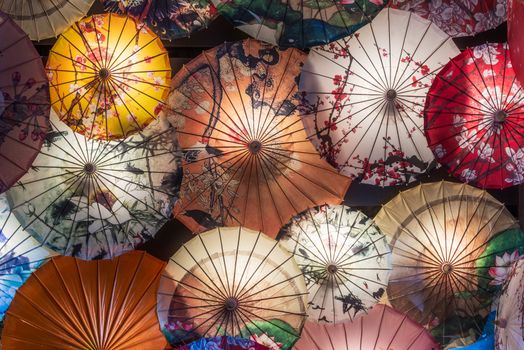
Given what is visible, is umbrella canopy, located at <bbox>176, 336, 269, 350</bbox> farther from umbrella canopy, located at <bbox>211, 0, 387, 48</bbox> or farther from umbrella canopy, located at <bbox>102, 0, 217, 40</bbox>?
umbrella canopy, located at <bbox>102, 0, 217, 40</bbox>

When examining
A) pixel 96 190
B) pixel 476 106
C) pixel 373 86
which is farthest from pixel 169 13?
pixel 476 106

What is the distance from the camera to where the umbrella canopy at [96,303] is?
3.91 meters

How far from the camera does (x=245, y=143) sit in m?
3.94

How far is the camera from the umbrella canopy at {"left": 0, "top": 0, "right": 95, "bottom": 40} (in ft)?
12.6

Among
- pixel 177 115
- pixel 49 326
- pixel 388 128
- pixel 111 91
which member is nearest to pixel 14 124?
pixel 111 91

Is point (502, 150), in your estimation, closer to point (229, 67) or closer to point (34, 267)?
point (229, 67)

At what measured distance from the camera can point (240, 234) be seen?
373cm

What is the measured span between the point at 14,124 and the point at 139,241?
954 mm

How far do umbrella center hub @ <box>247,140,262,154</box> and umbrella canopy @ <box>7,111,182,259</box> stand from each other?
0.42 metres

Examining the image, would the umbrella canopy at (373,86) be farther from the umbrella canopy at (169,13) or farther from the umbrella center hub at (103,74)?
the umbrella center hub at (103,74)

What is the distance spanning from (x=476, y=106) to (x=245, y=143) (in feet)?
4.32

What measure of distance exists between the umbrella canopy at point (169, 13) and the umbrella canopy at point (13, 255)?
1.29 m

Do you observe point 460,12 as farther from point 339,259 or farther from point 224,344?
point 224,344

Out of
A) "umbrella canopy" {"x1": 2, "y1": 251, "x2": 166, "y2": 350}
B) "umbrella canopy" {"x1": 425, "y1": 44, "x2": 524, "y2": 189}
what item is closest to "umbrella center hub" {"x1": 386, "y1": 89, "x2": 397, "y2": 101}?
"umbrella canopy" {"x1": 425, "y1": 44, "x2": 524, "y2": 189}
